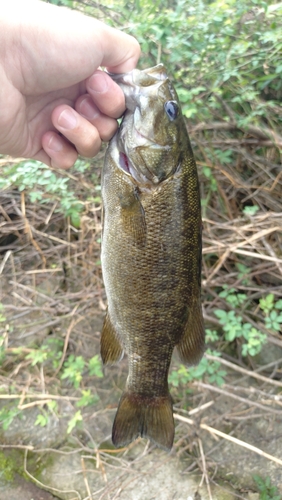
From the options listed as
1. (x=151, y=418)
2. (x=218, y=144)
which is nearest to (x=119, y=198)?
(x=151, y=418)

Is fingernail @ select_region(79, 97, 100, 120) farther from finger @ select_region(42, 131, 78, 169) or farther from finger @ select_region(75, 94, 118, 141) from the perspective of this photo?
finger @ select_region(42, 131, 78, 169)

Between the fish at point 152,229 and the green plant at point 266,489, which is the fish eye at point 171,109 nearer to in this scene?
the fish at point 152,229

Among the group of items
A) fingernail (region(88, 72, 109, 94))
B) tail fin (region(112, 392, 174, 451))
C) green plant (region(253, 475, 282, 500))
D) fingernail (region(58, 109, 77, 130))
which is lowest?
green plant (region(253, 475, 282, 500))

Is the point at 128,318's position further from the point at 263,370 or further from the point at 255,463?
the point at 255,463

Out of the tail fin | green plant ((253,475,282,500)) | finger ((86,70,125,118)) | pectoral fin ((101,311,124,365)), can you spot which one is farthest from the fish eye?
green plant ((253,475,282,500))

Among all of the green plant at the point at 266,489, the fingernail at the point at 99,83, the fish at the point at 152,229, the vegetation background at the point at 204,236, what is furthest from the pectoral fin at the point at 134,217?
the green plant at the point at 266,489
